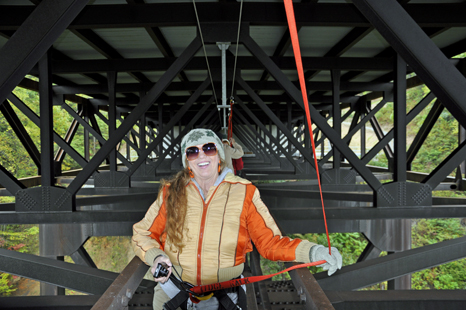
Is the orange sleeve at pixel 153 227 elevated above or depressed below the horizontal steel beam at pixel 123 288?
above

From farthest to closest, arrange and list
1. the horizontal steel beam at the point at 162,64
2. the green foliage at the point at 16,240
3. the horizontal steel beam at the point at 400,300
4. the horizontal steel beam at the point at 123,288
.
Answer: the green foliage at the point at 16,240 < the horizontal steel beam at the point at 162,64 < the horizontal steel beam at the point at 400,300 < the horizontal steel beam at the point at 123,288

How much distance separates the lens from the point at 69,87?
9.30 m

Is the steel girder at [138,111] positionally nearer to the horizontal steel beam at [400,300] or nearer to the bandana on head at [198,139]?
the bandana on head at [198,139]

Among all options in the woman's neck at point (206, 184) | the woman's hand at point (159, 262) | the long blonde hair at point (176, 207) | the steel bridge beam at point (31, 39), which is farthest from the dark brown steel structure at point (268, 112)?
the woman's neck at point (206, 184)

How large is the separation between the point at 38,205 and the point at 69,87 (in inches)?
225

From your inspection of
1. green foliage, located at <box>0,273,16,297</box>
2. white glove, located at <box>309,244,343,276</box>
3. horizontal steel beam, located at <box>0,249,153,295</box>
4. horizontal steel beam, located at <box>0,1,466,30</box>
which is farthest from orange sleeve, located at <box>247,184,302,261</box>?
green foliage, located at <box>0,273,16,297</box>

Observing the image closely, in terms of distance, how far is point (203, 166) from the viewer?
2080 millimetres

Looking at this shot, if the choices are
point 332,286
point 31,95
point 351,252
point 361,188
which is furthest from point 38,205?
point 31,95

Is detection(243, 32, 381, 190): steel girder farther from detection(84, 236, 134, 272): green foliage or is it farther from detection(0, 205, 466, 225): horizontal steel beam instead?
detection(84, 236, 134, 272): green foliage

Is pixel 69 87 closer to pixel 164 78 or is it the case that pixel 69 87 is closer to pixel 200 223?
pixel 164 78

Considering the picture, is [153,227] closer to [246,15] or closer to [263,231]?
[263,231]

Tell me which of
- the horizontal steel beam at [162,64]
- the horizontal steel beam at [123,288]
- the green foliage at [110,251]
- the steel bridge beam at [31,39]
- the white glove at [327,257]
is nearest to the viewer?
the horizontal steel beam at [123,288]

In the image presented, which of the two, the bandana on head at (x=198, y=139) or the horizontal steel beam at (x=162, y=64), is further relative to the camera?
the horizontal steel beam at (x=162, y=64)

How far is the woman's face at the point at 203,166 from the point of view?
2076 millimetres
